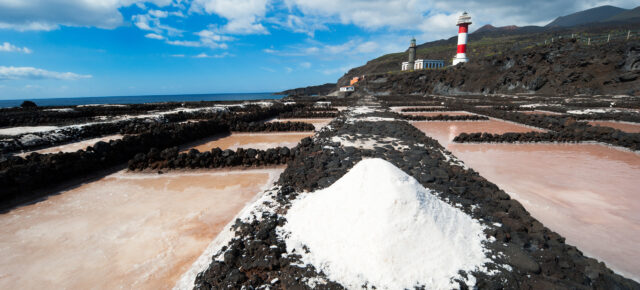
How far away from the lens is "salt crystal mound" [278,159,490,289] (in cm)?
209

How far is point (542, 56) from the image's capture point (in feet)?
115

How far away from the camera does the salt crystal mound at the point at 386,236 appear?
209 centimetres

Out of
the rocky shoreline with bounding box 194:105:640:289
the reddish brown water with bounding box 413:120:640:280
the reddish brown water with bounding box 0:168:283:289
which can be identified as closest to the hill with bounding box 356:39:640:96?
the reddish brown water with bounding box 413:120:640:280

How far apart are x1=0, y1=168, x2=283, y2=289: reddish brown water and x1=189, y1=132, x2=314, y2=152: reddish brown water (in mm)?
3333

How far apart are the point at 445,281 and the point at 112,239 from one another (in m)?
3.80

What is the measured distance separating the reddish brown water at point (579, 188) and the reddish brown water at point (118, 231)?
446 centimetres

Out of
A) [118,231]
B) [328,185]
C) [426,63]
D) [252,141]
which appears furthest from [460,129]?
[426,63]

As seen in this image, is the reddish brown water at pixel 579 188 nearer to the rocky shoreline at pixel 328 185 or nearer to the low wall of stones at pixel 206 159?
the rocky shoreline at pixel 328 185

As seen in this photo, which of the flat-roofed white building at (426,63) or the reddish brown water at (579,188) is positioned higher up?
the flat-roofed white building at (426,63)

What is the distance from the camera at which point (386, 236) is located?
227 centimetres

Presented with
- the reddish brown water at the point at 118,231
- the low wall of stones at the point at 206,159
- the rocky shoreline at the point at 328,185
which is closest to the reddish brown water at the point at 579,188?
the rocky shoreline at the point at 328,185

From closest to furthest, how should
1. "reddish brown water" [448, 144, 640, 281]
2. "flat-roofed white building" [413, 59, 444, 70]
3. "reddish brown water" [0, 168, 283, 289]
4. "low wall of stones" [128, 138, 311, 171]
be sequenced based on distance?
"reddish brown water" [0, 168, 283, 289] < "reddish brown water" [448, 144, 640, 281] < "low wall of stones" [128, 138, 311, 171] < "flat-roofed white building" [413, 59, 444, 70]

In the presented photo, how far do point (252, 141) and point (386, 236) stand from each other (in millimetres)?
7853

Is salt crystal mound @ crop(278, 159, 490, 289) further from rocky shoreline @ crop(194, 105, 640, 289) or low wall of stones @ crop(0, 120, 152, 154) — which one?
low wall of stones @ crop(0, 120, 152, 154)
